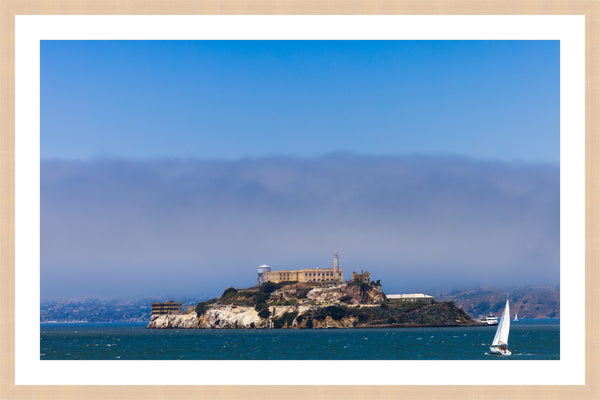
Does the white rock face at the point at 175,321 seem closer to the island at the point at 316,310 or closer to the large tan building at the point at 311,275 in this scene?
the island at the point at 316,310

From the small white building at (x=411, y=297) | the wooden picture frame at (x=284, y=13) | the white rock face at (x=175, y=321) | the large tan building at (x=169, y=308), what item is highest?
the wooden picture frame at (x=284, y=13)

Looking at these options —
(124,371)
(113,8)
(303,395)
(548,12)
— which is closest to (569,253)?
(548,12)

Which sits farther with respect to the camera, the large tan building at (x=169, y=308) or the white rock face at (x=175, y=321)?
the large tan building at (x=169, y=308)

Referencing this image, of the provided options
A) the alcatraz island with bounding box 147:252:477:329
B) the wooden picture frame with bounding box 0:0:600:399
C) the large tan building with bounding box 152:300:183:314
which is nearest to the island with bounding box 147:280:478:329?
the alcatraz island with bounding box 147:252:477:329

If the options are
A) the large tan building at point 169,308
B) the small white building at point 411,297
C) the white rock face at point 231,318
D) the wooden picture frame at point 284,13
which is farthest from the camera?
the large tan building at point 169,308

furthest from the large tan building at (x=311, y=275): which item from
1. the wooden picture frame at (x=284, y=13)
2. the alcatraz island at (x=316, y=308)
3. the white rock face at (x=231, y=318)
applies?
the wooden picture frame at (x=284, y=13)

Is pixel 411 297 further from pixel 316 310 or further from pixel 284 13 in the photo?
pixel 284 13
